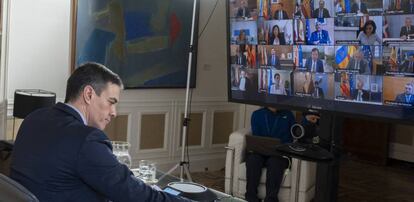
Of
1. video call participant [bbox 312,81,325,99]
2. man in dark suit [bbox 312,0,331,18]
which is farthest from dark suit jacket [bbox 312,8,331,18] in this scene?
video call participant [bbox 312,81,325,99]

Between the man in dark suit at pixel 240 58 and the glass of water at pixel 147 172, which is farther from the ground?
the man in dark suit at pixel 240 58

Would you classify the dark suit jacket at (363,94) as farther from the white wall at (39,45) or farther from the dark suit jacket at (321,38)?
the white wall at (39,45)

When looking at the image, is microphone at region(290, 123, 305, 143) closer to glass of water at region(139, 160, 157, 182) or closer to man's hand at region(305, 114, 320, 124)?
man's hand at region(305, 114, 320, 124)

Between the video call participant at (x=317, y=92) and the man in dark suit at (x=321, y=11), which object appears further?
the video call participant at (x=317, y=92)

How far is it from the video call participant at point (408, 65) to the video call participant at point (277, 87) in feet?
3.17

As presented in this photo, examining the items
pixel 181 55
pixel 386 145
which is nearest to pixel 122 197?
pixel 181 55

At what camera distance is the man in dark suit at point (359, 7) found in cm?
317

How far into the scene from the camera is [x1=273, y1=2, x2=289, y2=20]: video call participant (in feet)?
12.0

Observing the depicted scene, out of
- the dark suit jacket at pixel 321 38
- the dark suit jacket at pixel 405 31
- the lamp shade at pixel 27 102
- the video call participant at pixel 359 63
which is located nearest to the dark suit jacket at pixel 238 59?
the dark suit jacket at pixel 321 38

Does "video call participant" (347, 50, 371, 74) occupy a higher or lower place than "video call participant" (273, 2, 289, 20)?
lower

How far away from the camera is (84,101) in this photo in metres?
1.66

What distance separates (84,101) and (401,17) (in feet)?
6.91

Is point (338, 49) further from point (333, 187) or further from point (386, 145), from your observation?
point (386, 145)

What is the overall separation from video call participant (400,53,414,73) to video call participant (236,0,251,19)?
54.1 inches
